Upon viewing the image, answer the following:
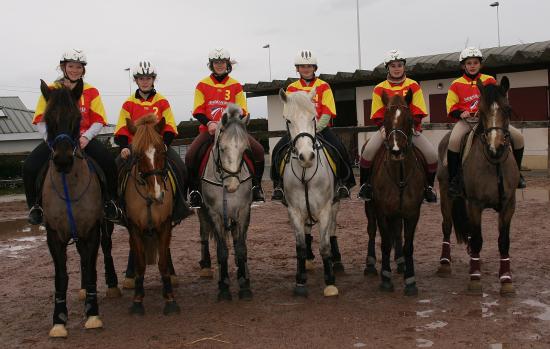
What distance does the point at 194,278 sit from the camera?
762cm

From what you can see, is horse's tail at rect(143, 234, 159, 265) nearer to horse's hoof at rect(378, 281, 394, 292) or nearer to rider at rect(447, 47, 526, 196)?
horse's hoof at rect(378, 281, 394, 292)

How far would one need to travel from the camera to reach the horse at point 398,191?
20.3 feet

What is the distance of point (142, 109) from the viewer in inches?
268

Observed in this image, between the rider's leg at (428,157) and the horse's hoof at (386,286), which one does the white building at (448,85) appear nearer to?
the rider's leg at (428,157)

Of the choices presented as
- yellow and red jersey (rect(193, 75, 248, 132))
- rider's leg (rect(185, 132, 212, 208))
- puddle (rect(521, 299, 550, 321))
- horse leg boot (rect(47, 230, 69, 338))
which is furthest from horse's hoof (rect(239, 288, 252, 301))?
puddle (rect(521, 299, 550, 321))

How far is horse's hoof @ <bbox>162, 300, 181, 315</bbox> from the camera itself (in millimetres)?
5949

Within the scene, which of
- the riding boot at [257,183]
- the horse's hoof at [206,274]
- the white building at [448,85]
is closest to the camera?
the riding boot at [257,183]

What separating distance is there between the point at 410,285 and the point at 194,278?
294 cm

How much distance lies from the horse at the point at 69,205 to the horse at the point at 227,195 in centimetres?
131

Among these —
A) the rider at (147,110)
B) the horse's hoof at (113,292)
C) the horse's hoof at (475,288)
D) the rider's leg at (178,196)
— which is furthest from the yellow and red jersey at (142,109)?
the horse's hoof at (475,288)

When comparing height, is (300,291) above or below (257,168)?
below

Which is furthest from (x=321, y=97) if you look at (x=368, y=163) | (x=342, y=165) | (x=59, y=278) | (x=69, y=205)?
(x=59, y=278)

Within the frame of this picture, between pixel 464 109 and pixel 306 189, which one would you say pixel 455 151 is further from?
pixel 306 189

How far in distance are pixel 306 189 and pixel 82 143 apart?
2419 millimetres
